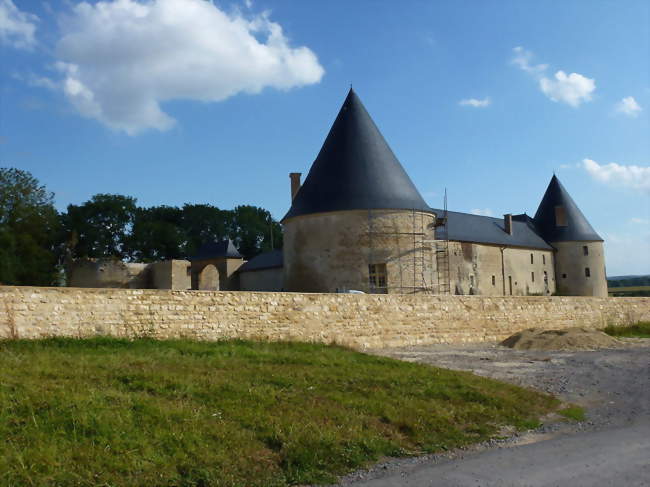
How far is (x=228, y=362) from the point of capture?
29.7 feet

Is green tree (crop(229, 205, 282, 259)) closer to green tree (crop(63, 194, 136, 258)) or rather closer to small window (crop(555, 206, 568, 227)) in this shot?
green tree (crop(63, 194, 136, 258))

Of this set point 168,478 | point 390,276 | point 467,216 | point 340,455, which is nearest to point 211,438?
point 168,478

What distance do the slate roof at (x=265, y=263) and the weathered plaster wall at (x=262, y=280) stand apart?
0.68 feet

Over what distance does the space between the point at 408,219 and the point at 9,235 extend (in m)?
17.9

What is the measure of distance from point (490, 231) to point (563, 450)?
33.4 meters

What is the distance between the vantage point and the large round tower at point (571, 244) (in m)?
40.3

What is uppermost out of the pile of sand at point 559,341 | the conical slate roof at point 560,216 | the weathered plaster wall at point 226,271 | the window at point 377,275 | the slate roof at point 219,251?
the conical slate roof at point 560,216

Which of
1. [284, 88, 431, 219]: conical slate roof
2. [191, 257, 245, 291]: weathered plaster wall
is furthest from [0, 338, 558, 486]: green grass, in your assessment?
[191, 257, 245, 291]: weathered plaster wall

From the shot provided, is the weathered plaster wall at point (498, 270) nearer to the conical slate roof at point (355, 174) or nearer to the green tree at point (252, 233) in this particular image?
the conical slate roof at point (355, 174)

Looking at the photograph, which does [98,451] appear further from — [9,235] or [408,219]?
[9,235]

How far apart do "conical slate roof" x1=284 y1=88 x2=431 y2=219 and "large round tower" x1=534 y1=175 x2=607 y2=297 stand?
77.2 ft

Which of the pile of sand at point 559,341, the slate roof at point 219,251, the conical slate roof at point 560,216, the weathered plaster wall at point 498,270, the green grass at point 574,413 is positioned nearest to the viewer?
the green grass at point 574,413

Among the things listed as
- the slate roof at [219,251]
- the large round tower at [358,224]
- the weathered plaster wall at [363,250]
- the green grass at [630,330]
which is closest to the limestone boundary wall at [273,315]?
the green grass at [630,330]

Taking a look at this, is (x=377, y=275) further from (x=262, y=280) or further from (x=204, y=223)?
(x=204, y=223)
